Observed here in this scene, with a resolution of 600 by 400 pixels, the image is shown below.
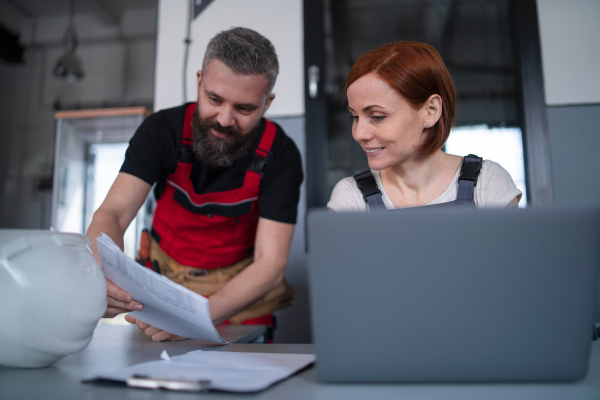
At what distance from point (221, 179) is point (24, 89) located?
5436 millimetres

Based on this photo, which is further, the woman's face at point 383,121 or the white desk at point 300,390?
the woman's face at point 383,121

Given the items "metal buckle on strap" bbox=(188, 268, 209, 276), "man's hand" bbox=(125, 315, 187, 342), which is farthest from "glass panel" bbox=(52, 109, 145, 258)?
"man's hand" bbox=(125, 315, 187, 342)

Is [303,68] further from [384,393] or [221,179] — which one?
[384,393]

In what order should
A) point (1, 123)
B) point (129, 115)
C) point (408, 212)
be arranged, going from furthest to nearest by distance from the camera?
point (1, 123) → point (129, 115) → point (408, 212)

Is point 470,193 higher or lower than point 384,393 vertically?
higher

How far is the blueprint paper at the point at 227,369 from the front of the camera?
1.64 ft

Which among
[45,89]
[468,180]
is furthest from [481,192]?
[45,89]

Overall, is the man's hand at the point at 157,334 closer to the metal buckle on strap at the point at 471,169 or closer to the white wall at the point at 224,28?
the metal buckle on strap at the point at 471,169

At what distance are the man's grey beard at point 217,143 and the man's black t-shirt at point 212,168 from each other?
0.11 ft

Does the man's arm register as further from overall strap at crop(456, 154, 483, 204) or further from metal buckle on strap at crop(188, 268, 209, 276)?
overall strap at crop(456, 154, 483, 204)

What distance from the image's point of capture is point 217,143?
133 cm

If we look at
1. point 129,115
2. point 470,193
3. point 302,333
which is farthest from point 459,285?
point 129,115

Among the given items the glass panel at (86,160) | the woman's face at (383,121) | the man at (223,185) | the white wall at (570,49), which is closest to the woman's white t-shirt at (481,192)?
the woman's face at (383,121)

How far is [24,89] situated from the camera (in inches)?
→ 223
